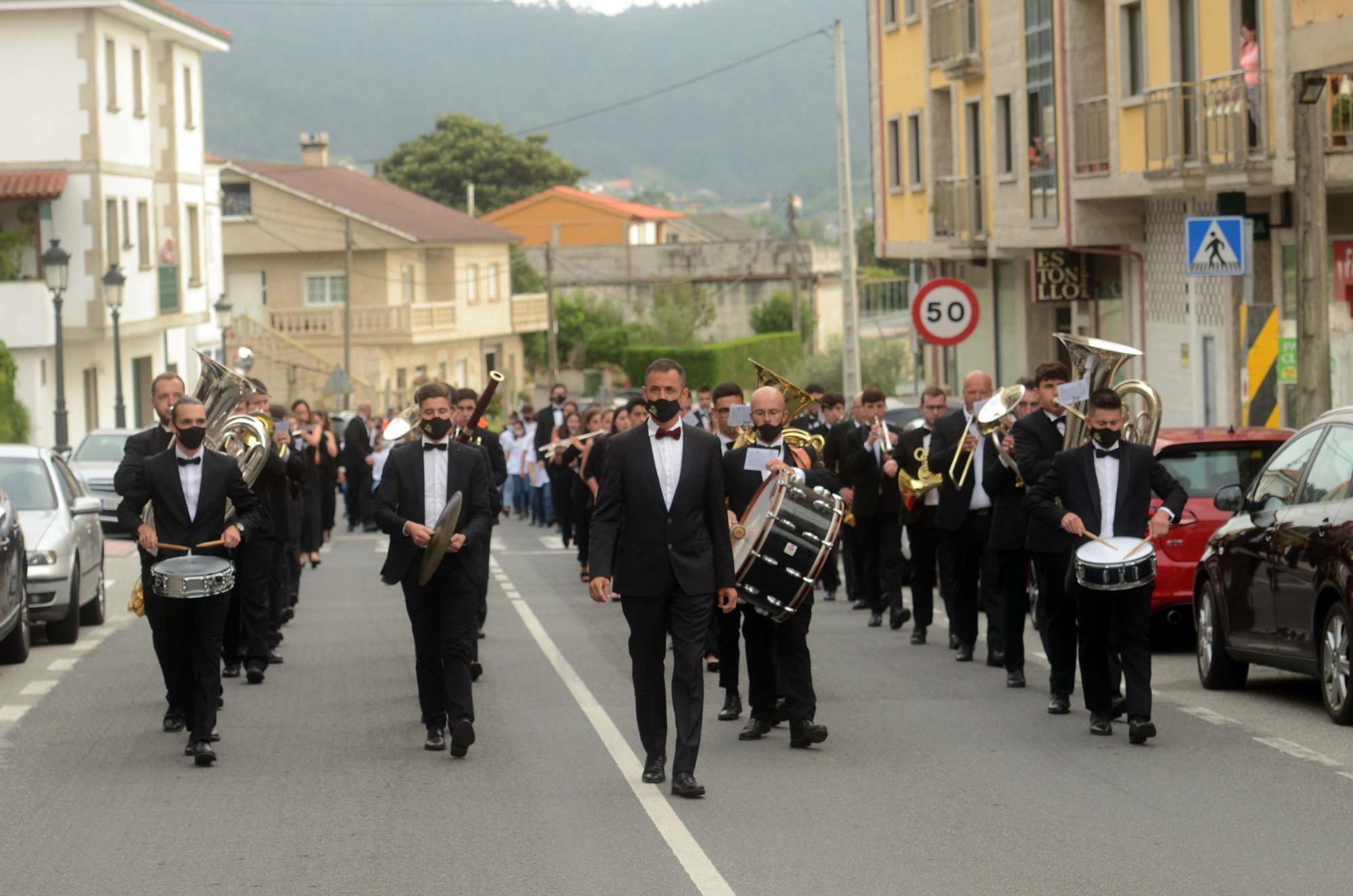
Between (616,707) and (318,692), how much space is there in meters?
2.35

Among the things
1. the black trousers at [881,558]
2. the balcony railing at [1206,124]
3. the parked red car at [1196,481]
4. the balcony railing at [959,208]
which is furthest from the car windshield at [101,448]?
the parked red car at [1196,481]

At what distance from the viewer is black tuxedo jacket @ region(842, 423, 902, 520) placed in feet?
57.2

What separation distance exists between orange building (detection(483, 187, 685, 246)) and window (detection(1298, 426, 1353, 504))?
9189 centimetres

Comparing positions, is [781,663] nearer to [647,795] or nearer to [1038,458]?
[647,795]

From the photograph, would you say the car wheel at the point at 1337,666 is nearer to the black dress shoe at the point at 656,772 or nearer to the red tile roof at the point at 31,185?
the black dress shoe at the point at 656,772

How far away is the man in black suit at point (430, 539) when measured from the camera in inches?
428

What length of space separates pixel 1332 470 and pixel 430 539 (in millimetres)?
5051

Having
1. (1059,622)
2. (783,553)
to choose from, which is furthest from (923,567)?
(783,553)

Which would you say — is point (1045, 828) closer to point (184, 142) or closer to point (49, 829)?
point (49, 829)

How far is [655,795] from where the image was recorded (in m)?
9.44

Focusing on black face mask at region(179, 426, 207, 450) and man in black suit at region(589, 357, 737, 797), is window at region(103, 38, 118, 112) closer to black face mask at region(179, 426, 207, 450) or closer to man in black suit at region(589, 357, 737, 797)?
black face mask at region(179, 426, 207, 450)

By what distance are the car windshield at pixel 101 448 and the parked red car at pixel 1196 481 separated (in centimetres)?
2112

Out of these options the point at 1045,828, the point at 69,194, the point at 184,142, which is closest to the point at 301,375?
the point at 184,142

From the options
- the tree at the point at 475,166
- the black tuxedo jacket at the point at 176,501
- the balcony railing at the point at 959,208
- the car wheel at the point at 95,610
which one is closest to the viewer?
the black tuxedo jacket at the point at 176,501
